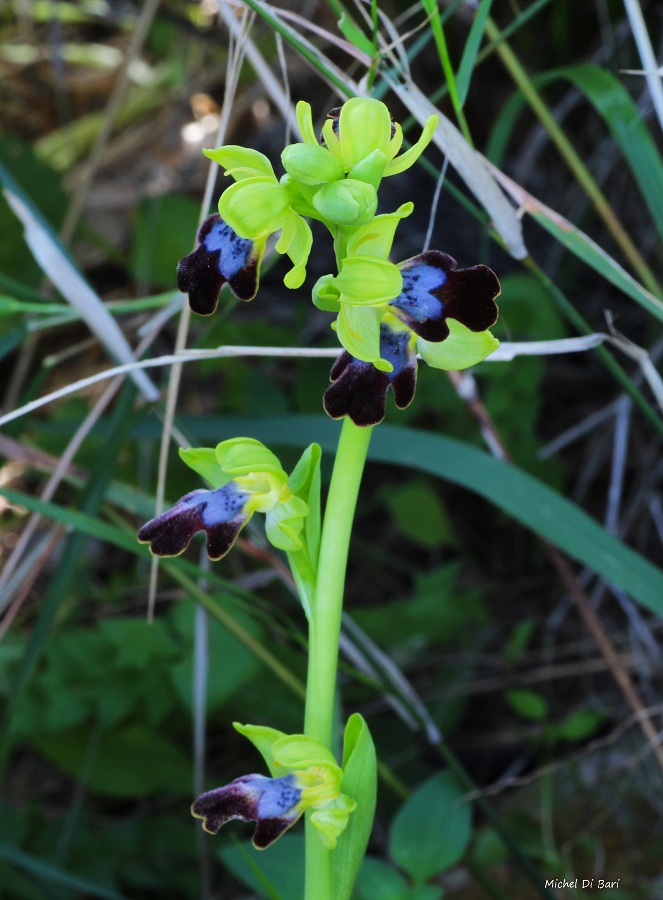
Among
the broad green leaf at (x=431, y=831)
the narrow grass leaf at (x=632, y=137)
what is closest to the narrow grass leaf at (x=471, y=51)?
the narrow grass leaf at (x=632, y=137)

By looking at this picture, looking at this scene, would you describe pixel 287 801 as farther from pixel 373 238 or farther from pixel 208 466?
pixel 373 238

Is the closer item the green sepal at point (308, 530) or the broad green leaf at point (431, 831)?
the green sepal at point (308, 530)

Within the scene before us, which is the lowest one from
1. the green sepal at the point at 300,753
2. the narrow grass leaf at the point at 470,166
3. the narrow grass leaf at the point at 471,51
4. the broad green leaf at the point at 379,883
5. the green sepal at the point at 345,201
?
the broad green leaf at the point at 379,883

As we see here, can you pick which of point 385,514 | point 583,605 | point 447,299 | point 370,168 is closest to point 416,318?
point 447,299

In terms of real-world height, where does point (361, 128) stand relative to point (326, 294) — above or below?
above

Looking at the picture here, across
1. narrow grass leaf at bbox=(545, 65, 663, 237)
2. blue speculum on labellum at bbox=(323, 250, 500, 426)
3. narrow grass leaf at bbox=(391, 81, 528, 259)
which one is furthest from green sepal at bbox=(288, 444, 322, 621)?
narrow grass leaf at bbox=(545, 65, 663, 237)

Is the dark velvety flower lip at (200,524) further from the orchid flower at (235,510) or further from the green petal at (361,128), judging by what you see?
the green petal at (361,128)
